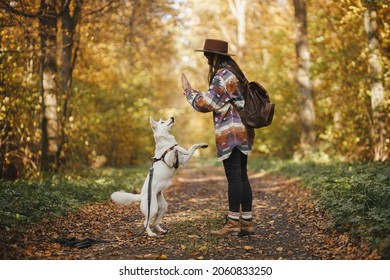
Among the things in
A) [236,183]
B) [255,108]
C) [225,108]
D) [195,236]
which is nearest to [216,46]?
[225,108]

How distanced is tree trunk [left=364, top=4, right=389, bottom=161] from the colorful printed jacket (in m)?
5.44

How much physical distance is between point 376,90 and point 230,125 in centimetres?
574

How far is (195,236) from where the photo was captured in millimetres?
5602

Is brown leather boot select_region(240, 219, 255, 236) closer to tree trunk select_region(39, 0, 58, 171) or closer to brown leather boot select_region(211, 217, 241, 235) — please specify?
brown leather boot select_region(211, 217, 241, 235)

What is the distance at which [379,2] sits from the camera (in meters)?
7.41

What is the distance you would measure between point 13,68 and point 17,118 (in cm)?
110

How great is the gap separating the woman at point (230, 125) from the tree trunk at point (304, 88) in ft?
29.5

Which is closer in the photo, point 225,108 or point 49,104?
point 225,108

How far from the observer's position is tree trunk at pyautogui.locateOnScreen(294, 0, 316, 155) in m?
14.1

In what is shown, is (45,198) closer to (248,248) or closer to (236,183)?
(236,183)

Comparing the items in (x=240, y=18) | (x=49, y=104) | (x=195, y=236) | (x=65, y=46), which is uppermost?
(x=240, y=18)

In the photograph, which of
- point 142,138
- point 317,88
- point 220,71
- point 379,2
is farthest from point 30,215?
point 317,88

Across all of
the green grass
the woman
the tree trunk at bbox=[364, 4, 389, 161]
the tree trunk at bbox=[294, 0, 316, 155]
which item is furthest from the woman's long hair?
the tree trunk at bbox=[294, 0, 316, 155]

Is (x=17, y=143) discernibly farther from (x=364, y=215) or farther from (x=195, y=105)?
(x=364, y=215)
